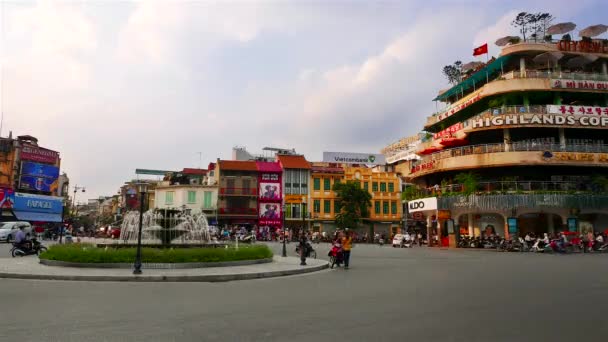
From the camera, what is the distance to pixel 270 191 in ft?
204

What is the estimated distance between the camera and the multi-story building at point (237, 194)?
60.6 meters

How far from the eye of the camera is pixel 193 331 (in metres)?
6.45

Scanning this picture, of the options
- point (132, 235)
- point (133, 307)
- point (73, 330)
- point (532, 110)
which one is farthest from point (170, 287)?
point (532, 110)

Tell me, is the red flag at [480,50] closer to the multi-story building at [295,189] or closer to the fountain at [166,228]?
the multi-story building at [295,189]

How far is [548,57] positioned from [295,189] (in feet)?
117

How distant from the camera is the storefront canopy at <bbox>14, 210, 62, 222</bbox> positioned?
196 feet

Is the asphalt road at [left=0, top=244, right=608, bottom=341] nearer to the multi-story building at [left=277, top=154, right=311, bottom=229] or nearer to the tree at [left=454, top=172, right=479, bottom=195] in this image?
the tree at [left=454, top=172, right=479, bottom=195]

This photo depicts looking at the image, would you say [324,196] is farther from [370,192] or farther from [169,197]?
[169,197]

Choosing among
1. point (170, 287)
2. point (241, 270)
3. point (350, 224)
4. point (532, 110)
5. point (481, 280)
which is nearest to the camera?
point (170, 287)

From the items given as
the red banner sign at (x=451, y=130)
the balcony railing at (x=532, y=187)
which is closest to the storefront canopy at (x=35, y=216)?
the red banner sign at (x=451, y=130)

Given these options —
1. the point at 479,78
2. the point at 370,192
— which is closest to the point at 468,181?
the point at 479,78

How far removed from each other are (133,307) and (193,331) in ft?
8.63

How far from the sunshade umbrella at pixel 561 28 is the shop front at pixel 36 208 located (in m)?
68.1

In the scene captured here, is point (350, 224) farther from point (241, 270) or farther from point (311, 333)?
point (311, 333)
